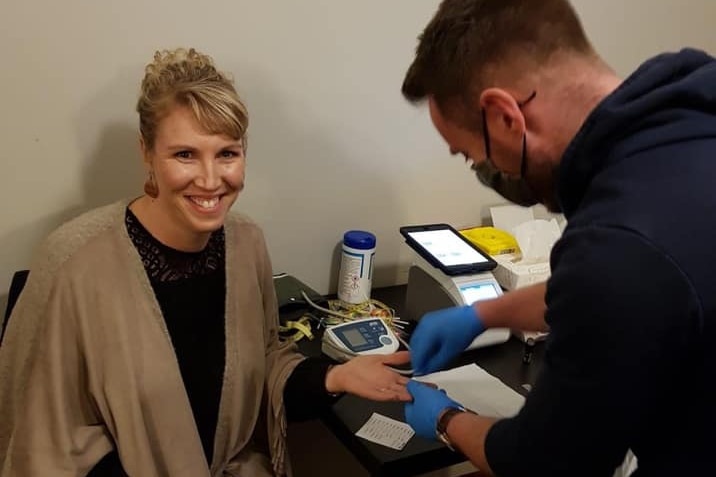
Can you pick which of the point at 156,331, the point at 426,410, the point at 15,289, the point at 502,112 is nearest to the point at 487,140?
the point at 502,112

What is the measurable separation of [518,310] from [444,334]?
A: 0.15m

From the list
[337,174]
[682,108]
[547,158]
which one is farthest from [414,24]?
[682,108]

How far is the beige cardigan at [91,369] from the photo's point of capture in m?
1.27

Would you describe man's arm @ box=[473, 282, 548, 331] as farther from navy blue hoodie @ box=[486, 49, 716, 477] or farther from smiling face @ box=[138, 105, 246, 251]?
smiling face @ box=[138, 105, 246, 251]

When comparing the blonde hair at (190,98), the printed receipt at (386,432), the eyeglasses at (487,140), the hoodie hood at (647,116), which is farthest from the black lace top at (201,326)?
the hoodie hood at (647,116)

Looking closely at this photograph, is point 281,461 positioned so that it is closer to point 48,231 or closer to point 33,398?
point 33,398

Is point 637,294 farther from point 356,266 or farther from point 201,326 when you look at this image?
point 356,266

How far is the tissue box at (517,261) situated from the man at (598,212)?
703mm

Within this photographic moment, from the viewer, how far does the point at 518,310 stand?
1.34 m

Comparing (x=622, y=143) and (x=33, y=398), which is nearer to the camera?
(x=622, y=143)

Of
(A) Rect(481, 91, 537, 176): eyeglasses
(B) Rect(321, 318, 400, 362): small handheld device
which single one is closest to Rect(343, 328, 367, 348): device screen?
(B) Rect(321, 318, 400, 362): small handheld device

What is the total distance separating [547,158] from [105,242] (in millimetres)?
808

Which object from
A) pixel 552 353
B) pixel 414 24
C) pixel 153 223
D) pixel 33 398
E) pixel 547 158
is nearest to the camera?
pixel 552 353

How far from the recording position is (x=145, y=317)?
1.33 meters
